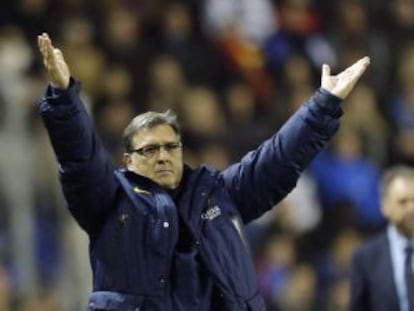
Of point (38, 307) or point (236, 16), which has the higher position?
point (236, 16)

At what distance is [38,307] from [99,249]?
4.03 m

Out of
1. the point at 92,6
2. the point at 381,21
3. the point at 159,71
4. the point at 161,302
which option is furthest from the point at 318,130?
the point at 381,21

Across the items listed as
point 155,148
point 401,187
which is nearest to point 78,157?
point 155,148

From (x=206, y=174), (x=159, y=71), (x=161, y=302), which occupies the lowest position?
(x=161, y=302)

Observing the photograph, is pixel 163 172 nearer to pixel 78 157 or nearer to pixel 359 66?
pixel 78 157

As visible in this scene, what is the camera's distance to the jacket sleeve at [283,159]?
5.73 meters

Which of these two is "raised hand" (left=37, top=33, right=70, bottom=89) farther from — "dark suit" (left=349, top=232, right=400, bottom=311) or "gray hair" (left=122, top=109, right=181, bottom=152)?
"dark suit" (left=349, top=232, right=400, bottom=311)

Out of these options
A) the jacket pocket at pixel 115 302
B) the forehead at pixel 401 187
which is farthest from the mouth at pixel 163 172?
the forehead at pixel 401 187

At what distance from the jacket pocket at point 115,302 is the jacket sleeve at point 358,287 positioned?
6.99 feet

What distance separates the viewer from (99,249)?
557cm

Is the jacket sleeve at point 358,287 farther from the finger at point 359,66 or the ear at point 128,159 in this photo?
the ear at point 128,159

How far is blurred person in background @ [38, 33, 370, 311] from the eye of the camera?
5445 millimetres

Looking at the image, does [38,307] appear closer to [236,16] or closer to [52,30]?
[52,30]

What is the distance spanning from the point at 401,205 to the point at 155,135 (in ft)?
7.12
